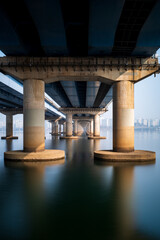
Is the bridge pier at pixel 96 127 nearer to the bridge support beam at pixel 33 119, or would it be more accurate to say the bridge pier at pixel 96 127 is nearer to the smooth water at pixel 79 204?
the bridge support beam at pixel 33 119

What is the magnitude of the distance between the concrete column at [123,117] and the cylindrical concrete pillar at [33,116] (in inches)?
289

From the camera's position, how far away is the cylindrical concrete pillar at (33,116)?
20.0 metres

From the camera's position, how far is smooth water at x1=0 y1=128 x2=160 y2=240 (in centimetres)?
634

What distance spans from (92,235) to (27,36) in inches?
632

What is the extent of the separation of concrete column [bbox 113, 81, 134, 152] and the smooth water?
5.53 meters

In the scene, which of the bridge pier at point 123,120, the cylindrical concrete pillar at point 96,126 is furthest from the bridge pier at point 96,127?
the bridge pier at point 123,120

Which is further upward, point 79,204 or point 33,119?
point 33,119

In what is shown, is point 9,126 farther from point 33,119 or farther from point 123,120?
point 123,120

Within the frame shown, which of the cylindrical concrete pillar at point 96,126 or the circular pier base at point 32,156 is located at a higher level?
the cylindrical concrete pillar at point 96,126

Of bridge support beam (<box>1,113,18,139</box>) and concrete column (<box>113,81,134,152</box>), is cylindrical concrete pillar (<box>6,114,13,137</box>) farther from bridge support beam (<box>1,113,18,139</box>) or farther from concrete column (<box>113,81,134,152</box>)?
concrete column (<box>113,81,134,152</box>)

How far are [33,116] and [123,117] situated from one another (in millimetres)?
8653

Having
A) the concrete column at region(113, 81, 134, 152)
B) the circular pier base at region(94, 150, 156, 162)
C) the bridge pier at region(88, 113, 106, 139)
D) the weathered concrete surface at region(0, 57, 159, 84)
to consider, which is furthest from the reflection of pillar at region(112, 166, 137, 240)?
the bridge pier at region(88, 113, 106, 139)

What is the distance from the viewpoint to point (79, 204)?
850cm

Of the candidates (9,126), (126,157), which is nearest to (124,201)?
(126,157)
